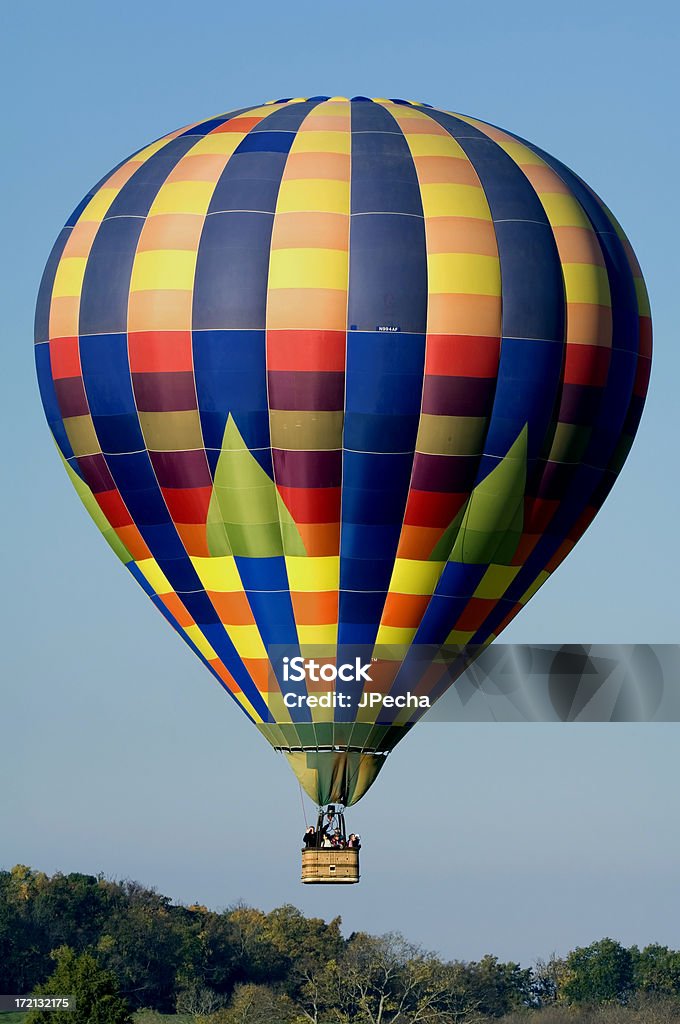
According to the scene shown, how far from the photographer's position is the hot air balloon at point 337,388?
31906mm

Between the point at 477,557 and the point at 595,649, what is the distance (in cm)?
680

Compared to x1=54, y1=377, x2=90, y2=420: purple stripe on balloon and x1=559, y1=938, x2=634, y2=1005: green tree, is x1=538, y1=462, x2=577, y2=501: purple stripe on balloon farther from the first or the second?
x1=559, y1=938, x2=634, y2=1005: green tree

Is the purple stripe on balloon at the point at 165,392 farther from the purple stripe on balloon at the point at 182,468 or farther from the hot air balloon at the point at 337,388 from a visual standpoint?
the purple stripe on balloon at the point at 182,468

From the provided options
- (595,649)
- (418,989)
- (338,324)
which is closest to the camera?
(338,324)

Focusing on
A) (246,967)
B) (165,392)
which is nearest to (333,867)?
(165,392)

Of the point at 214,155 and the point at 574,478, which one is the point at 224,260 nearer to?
the point at 214,155

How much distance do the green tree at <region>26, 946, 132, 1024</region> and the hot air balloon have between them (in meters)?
18.6

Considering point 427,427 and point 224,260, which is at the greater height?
point 224,260

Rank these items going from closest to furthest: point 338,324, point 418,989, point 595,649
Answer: point 338,324
point 595,649
point 418,989

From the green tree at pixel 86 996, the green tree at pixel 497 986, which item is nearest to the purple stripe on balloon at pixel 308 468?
the green tree at pixel 86 996

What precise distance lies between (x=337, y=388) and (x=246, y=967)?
51194 millimetres

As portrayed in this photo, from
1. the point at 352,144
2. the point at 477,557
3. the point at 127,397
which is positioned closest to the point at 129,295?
the point at 127,397

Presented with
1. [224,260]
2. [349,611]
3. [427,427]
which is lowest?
[349,611]

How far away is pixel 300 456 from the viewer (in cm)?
A: 3200
